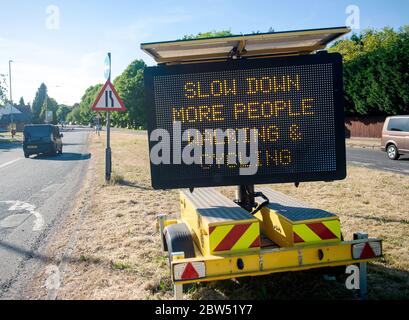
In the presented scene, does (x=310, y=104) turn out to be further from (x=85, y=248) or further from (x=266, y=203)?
(x=85, y=248)

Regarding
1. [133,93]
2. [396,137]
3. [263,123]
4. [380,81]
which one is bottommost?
[396,137]

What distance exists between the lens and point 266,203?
14.3ft

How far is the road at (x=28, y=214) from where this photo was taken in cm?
488

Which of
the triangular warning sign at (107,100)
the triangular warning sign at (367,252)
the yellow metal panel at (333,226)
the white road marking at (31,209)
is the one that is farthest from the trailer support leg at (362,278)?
the triangular warning sign at (107,100)

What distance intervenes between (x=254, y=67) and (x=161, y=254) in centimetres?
287

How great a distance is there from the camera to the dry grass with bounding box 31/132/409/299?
3.97m

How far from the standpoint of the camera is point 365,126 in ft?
116

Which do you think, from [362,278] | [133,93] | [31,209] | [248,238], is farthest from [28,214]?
[133,93]

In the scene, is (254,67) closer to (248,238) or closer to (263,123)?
(263,123)

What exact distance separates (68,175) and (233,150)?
1145cm

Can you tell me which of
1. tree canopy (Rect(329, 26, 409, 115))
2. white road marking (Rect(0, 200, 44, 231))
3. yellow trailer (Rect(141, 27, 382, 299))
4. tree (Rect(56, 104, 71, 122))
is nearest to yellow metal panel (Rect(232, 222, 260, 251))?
yellow trailer (Rect(141, 27, 382, 299))

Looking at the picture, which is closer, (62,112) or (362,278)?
(362,278)
